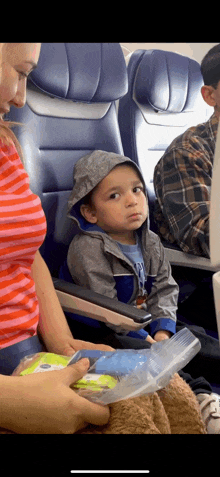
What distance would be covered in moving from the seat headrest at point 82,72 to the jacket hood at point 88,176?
16 centimetres

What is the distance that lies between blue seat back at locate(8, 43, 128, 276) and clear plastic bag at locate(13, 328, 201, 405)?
0.53 metres

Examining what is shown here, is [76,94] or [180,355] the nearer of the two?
[180,355]

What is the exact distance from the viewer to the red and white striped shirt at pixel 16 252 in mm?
669

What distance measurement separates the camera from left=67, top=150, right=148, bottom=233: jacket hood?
41.8 inches

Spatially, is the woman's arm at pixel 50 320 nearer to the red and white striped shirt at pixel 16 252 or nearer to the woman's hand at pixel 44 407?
the red and white striped shirt at pixel 16 252

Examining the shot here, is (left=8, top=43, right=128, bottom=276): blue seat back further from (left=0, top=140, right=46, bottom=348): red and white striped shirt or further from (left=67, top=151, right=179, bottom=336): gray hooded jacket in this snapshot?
(left=0, top=140, right=46, bottom=348): red and white striped shirt

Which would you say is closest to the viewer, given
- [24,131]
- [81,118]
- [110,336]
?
[110,336]

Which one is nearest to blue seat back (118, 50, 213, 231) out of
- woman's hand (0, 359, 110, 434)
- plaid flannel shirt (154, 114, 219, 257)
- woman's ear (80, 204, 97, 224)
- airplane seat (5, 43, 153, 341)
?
plaid flannel shirt (154, 114, 219, 257)

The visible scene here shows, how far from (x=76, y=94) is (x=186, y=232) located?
0.44 metres

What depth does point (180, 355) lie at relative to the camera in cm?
57
